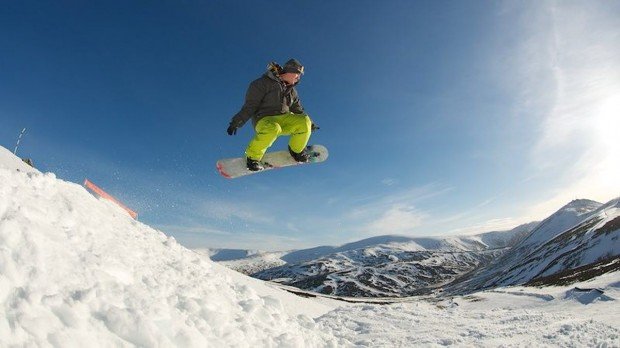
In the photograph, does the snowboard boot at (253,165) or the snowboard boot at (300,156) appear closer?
the snowboard boot at (253,165)

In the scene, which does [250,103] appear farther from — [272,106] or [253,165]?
[253,165]

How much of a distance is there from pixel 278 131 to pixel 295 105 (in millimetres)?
1280

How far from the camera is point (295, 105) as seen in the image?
11766 millimetres

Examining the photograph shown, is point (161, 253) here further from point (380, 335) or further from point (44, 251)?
point (380, 335)

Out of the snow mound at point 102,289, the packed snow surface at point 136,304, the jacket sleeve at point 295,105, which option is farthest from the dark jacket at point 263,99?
the snow mound at point 102,289

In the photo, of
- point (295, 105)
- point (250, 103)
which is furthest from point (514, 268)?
point (250, 103)

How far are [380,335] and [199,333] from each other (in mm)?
4948

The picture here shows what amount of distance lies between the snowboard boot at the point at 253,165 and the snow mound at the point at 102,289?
12.7 feet

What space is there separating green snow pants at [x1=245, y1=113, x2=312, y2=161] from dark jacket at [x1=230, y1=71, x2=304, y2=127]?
22 cm

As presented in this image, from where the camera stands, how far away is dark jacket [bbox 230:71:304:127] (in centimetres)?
1084

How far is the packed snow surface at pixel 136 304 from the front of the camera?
4.20 metres

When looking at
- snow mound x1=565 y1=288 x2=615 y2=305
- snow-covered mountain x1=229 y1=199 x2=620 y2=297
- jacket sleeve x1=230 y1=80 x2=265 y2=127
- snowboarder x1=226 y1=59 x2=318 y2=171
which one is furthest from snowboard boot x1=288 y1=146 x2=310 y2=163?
snow-covered mountain x1=229 y1=199 x2=620 y2=297

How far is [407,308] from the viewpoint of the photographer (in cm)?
1353

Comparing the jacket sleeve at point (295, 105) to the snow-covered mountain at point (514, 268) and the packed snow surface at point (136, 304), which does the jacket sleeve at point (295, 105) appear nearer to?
the packed snow surface at point (136, 304)
